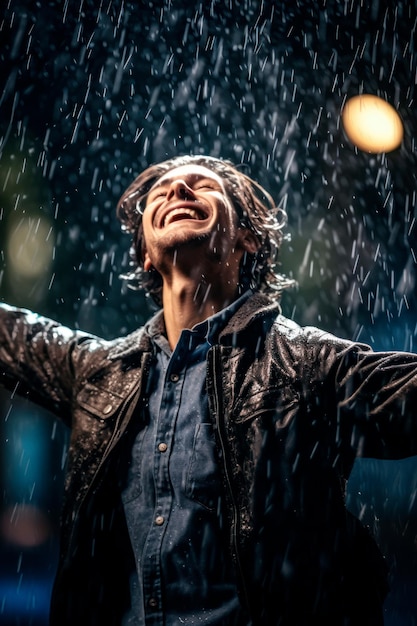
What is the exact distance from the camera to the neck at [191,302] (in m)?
1.68

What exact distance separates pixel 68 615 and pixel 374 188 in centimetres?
328

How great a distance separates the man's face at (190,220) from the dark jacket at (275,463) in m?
0.39

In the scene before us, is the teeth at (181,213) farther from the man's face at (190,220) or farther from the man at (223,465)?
the man at (223,465)

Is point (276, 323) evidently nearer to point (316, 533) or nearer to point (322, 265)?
point (316, 533)

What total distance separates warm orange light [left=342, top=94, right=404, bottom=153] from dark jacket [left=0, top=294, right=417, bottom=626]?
211cm

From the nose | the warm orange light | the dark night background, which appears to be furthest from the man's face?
the warm orange light

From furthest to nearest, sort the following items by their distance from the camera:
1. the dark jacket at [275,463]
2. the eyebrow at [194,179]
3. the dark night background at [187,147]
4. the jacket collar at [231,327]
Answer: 1. the dark night background at [187,147]
2. the eyebrow at [194,179]
3. the jacket collar at [231,327]
4. the dark jacket at [275,463]

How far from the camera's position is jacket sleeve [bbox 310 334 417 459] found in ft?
3.50

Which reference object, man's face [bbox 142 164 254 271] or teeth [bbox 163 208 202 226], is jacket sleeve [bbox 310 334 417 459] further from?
teeth [bbox 163 208 202 226]

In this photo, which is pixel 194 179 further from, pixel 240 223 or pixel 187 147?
pixel 187 147

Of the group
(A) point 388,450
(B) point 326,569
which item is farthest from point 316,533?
(A) point 388,450

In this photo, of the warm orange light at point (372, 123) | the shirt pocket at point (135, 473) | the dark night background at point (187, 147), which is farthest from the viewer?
the warm orange light at point (372, 123)

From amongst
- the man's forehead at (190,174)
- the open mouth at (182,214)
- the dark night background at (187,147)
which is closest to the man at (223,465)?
the open mouth at (182,214)

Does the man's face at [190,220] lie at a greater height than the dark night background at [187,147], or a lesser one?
lesser
